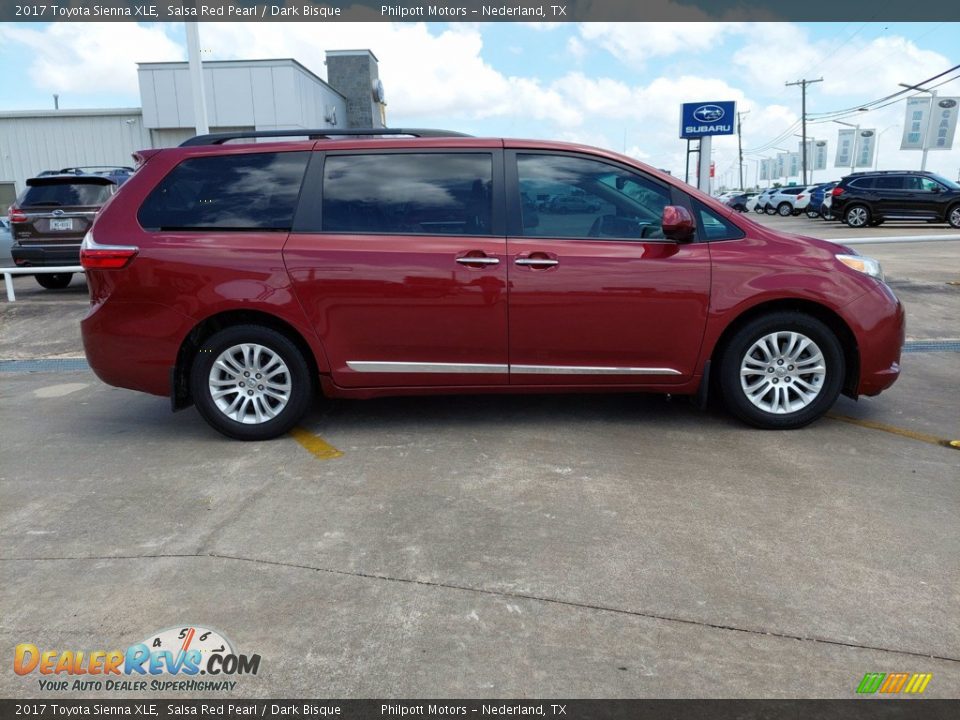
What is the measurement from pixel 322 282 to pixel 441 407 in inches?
55.4

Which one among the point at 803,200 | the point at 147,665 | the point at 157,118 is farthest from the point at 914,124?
the point at 147,665

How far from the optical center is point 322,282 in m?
4.62

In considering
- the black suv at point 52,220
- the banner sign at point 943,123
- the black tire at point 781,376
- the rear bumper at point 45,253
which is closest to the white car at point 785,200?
the banner sign at point 943,123

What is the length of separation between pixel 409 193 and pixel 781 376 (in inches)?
101

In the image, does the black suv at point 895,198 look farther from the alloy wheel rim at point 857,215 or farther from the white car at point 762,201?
the white car at point 762,201

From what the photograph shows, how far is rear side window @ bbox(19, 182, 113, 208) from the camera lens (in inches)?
437

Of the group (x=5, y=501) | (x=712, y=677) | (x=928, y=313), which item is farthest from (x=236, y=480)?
(x=928, y=313)

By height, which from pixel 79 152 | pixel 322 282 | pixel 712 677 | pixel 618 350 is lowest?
pixel 712 677

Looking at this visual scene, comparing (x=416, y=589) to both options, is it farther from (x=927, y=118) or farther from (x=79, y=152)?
(x=927, y=118)

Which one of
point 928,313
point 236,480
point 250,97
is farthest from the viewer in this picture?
point 250,97

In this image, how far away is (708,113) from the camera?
63.3 feet

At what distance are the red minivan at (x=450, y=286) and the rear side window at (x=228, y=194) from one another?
0.01 meters

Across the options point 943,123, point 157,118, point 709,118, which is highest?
point 943,123

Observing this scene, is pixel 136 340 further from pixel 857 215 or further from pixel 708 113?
pixel 857 215
